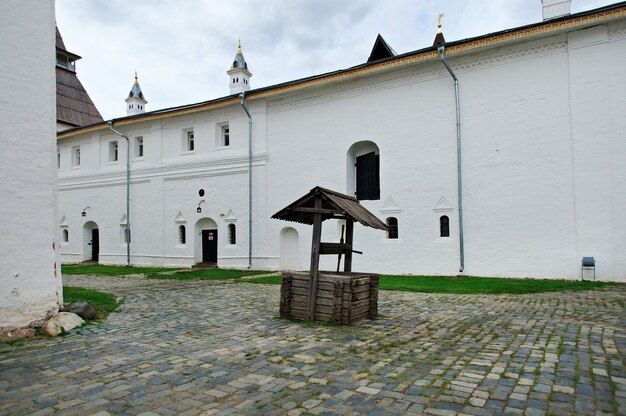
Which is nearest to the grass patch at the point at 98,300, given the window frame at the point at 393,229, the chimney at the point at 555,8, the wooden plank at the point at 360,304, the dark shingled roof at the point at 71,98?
the wooden plank at the point at 360,304

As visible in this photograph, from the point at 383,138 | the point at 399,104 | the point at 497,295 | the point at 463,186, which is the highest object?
the point at 399,104

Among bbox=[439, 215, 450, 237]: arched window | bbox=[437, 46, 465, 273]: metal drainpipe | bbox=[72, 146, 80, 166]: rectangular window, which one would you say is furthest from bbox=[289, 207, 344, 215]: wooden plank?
bbox=[72, 146, 80, 166]: rectangular window

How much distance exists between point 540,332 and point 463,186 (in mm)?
9056

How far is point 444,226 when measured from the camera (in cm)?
1536

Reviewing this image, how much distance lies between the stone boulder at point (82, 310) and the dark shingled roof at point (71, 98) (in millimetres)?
29557

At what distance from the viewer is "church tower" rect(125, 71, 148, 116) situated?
27.9 meters

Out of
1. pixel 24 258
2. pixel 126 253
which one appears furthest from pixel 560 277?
pixel 126 253

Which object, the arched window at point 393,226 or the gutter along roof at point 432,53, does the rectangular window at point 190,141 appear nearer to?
the gutter along roof at point 432,53

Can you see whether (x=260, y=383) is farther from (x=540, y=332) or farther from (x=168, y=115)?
(x=168, y=115)

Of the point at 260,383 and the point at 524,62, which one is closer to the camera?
the point at 260,383

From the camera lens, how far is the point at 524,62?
14312 millimetres

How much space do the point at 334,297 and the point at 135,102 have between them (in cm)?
2526

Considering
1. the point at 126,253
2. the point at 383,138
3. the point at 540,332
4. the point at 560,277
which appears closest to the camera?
the point at 540,332

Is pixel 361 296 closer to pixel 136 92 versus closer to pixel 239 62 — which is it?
pixel 239 62
